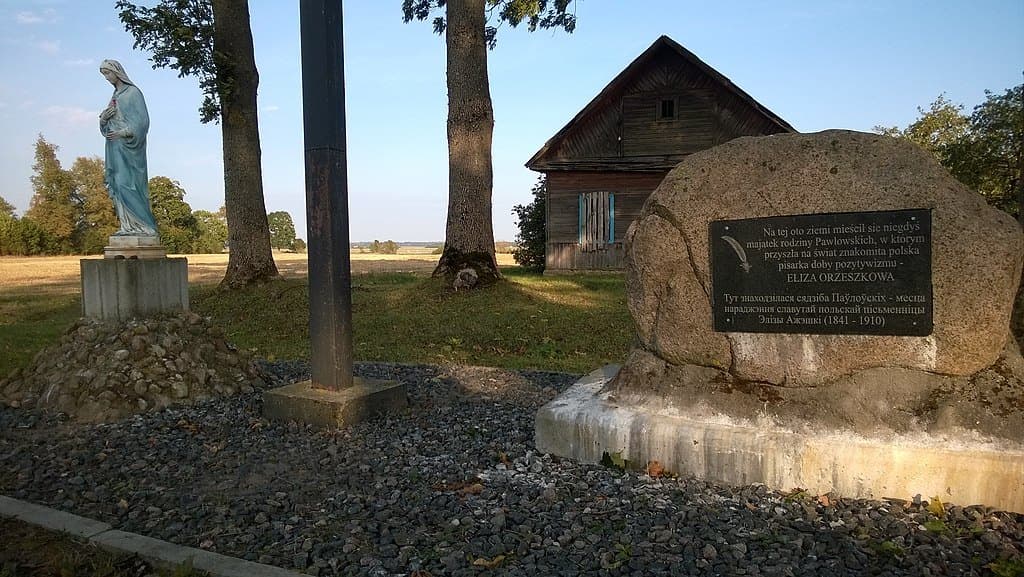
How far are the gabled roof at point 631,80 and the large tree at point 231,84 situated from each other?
27.6 feet

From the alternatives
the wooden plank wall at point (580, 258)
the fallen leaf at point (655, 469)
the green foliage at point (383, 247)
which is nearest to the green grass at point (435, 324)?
the fallen leaf at point (655, 469)

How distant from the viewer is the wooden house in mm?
18984

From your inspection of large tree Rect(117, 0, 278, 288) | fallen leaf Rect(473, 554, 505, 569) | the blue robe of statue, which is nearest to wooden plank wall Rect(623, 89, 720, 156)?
large tree Rect(117, 0, 278, 288)

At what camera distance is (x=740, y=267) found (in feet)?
13.1

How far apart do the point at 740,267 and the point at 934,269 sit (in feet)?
3.29

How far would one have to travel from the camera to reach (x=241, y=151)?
13.5 metres

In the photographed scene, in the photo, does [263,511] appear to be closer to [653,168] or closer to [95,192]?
[653,168]

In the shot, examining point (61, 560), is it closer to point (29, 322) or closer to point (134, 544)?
point (134, 544)

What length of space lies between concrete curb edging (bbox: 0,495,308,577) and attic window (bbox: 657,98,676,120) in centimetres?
1844

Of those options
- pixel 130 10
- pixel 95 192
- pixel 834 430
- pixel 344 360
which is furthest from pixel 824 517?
pixel 95 192

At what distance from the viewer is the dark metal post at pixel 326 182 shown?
5.04 meters

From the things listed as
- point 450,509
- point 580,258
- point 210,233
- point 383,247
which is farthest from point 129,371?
point 210,233

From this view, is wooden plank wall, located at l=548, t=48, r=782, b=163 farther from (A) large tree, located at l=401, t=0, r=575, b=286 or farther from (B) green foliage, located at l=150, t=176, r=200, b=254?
(B) green foliage, located at l=150, t=176, r=200, b=254

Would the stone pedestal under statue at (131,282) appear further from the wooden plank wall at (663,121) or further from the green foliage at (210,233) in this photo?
the green foliage at (210,233)
